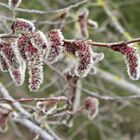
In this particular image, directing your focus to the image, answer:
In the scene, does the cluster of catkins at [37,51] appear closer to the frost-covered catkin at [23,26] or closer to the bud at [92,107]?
the frost-covered catkin at [23,26]

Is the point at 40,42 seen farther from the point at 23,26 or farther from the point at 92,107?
the point at 92,107

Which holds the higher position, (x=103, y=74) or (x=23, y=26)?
(x=103, y=74)

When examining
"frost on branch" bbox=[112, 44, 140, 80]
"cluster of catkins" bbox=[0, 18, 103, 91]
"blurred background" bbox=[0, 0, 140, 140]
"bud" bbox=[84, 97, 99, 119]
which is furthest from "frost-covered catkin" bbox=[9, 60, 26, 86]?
"blurred background" bbox=[0, 0, 140, 140]

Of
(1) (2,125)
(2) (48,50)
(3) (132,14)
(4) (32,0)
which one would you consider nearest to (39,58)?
(2) (48,50)

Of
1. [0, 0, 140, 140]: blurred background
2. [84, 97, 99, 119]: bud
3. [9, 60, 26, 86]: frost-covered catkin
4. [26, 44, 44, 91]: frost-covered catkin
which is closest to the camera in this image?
[26, 44, 44, 91]: frost-covered catkin

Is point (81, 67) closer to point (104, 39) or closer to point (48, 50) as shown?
→ point (48, 50)

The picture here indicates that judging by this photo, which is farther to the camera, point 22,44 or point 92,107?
point 92,107

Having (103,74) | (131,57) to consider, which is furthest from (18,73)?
(103,74)

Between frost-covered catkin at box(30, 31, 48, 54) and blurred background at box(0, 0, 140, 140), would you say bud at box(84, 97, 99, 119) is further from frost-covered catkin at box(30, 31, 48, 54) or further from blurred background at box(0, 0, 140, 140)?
blurred background at box(0, 0, 140, 140)
